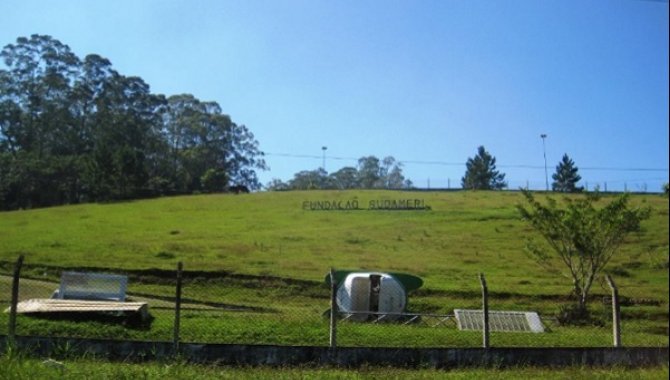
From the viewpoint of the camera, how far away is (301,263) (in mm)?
35344

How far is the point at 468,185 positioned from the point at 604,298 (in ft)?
248

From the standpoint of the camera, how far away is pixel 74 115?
65375 millimetres

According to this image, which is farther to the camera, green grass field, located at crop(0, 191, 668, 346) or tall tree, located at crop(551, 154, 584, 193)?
tall tree, located at crop(551, 154, 584, 193)

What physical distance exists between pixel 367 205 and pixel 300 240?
2140 cm

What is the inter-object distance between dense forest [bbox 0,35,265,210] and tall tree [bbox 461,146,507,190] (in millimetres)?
33648

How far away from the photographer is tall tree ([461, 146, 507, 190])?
103m

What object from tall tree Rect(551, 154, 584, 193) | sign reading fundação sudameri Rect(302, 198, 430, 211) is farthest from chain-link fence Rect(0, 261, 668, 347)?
tall tree Rect(551, 154, 584, 193)

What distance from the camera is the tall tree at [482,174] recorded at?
102775 mm

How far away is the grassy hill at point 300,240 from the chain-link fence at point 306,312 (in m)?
1.90

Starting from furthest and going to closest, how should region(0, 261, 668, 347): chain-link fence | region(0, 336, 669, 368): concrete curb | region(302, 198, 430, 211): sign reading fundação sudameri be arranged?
1. region(302, 198, 430, 211): sign reading fundação sudameri
2. region(0, 261, 668, 347): chain-link fence
3. region(0, 336, 669, 368): concrete curb

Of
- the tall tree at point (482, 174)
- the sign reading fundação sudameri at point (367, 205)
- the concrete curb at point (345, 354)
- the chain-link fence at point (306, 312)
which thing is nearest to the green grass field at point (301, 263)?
the chain-link fence at point (306, 312)

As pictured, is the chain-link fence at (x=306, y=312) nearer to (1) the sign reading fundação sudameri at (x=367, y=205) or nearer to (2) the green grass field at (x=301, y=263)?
(2) the green grass field at (x=301, y=263)

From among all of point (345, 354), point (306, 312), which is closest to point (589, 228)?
point (306, 312)

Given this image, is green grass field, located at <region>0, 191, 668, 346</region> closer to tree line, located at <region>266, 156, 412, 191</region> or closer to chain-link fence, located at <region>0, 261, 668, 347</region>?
chain-link fence, located at <region>0, 261, 668, 347</region>
